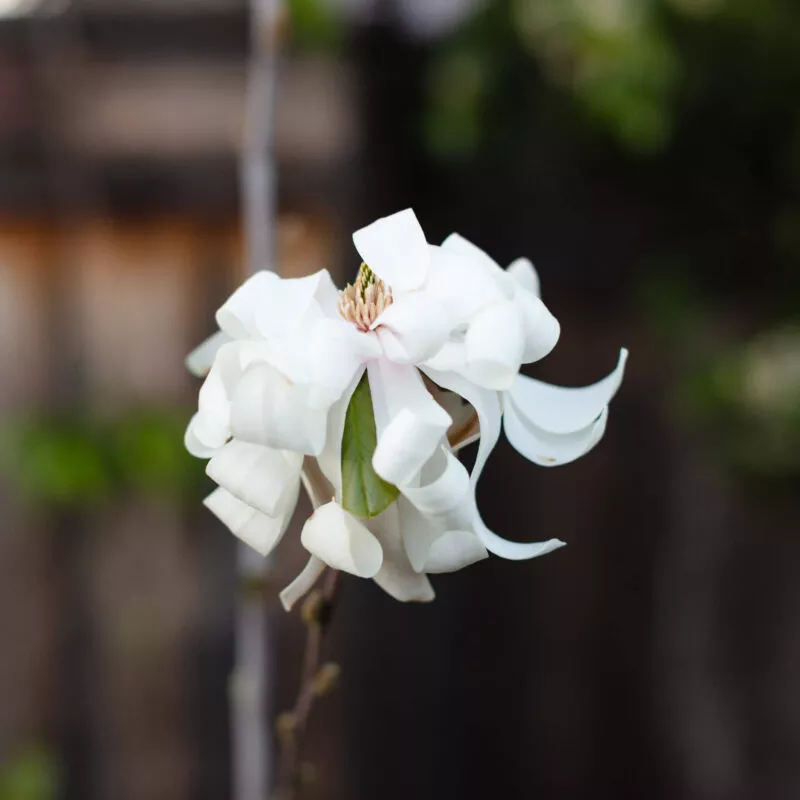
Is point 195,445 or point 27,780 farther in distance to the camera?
point 27,780

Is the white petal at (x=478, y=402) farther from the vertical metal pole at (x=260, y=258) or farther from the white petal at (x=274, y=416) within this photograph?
the vertical metal pole at (x=260, y=258)

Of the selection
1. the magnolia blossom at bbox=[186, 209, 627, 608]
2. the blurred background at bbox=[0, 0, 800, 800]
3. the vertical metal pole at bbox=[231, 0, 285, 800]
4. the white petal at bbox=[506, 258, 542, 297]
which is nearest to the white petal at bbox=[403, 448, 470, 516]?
the magnolia blossom at bbox=[186, 209, 627, 608]

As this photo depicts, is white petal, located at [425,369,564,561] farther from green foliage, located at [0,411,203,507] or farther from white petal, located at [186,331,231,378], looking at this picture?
green foliage, located at [0,411,203,507]

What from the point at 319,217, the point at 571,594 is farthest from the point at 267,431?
the point at 571,594

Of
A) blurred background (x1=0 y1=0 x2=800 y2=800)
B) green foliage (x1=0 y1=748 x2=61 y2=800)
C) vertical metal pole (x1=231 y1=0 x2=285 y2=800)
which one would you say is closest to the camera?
vertical metal pole (x1=231 y1=0 x2=285 y2=800)

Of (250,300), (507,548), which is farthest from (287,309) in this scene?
(507,548)

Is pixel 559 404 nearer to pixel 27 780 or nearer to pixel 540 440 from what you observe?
pixel 540 440

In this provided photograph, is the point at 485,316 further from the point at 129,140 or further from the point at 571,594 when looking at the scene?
the point at 571,594
